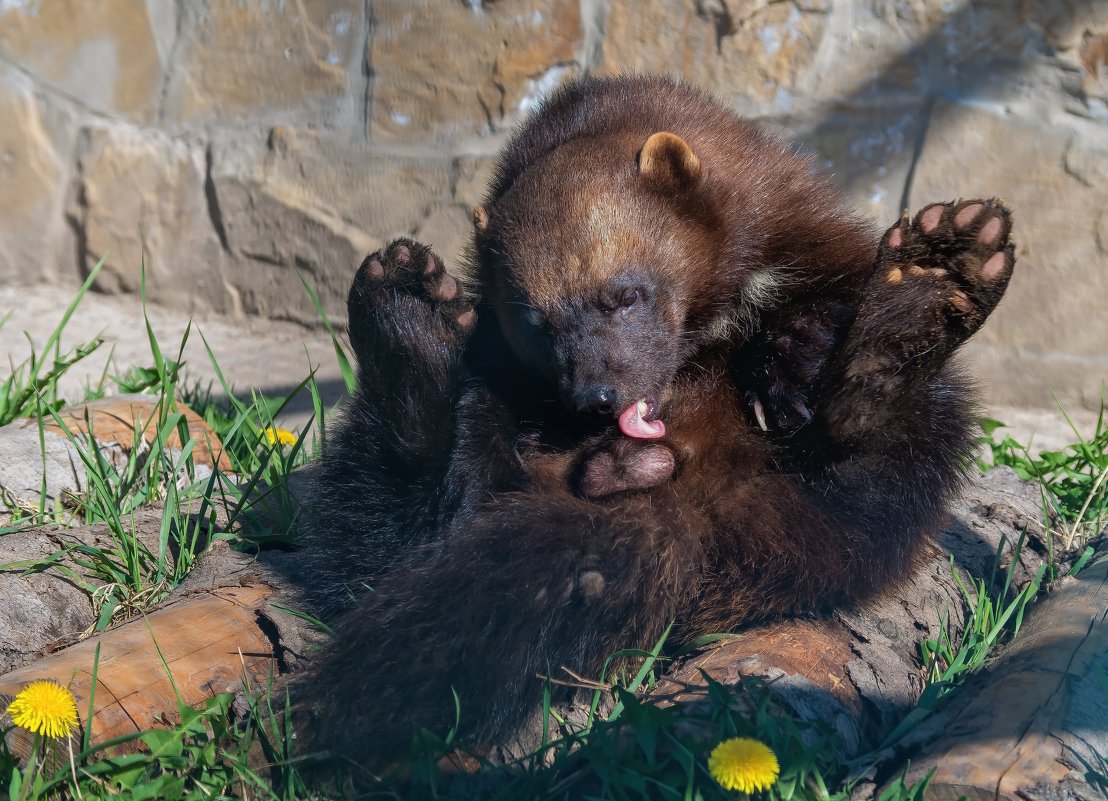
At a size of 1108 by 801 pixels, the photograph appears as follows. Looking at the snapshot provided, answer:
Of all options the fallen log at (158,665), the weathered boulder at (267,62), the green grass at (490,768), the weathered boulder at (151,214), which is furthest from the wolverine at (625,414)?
the weathered boulder at (151,214)


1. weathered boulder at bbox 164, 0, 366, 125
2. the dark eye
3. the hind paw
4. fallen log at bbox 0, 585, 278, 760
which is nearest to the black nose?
the dark eye

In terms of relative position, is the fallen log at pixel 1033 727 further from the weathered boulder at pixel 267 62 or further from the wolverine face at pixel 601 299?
the weathered boulder at pixel 267 62

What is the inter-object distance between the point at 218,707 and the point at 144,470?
48.8 inches

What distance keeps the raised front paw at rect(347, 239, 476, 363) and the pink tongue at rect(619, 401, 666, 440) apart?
20.7 inches

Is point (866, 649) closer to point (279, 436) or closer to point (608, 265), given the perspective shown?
point (608, 265)

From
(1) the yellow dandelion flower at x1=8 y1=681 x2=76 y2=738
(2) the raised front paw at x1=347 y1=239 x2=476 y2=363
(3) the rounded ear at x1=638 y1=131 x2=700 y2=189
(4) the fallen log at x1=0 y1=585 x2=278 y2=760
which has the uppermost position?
(3) the rounded ear at x1=638 y1=131 x2=700 y2=189

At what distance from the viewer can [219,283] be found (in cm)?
595

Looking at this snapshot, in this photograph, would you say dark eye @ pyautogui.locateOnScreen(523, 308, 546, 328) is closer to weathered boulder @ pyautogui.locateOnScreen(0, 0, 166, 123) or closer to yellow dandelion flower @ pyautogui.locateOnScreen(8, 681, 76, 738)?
yellow dandelion flower @ pyautogui.locateOnScreen(8, 681, 76, 738)

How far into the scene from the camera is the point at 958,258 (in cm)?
230

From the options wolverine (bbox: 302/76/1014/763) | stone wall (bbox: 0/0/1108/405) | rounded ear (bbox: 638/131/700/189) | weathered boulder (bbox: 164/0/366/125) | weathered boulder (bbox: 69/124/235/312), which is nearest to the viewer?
wolverine (bbox: 302/76/1014/763)

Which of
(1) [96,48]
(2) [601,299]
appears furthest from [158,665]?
(1) [96,48]

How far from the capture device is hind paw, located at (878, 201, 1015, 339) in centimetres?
227

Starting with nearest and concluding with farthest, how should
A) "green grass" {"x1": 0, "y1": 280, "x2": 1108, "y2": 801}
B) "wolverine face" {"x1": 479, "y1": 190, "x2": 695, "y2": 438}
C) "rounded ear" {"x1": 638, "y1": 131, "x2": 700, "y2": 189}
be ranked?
1. "green grass" {"x1": 0, "y1": 280, "x2": 1108, "y2": 801}
2. "wolverine face" {"x1": 479, "y1": 190, "x2": 695, "y2": 438}
3. "rounded ear" {"x1": 638, "y1": 131, "x2": 700, "y2": 189}

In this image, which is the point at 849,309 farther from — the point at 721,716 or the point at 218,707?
the point at 218,707
